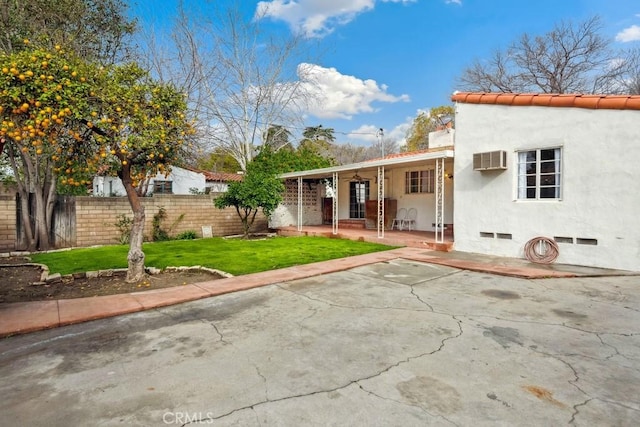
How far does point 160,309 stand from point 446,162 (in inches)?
380

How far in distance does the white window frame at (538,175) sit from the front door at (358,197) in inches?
278

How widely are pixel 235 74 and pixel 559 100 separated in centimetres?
1781

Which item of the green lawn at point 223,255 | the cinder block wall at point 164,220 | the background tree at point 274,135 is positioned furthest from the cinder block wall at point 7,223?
the background tree at point 274,135

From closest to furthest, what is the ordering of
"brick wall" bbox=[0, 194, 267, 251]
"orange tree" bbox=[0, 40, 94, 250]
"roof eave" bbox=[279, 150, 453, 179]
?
"orange tree" bbox=[0, 40, 94, 250] < "roof eave" bbox=[279, 150, 453, 179] < "brick wall" bbox=[0, 194, 267, 251]

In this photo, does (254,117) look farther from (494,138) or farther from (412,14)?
(494,138)

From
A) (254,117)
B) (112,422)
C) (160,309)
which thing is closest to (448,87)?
(254,117)

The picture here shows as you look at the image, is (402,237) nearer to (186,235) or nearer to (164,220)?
(186,235)

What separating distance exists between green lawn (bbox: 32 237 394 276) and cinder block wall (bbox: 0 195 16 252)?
1817 mm

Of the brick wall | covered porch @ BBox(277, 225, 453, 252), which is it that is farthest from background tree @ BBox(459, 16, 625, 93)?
the brick wall

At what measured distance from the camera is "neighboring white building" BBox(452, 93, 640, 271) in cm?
726

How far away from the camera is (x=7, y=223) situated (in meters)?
11.1

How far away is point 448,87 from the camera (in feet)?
87.2

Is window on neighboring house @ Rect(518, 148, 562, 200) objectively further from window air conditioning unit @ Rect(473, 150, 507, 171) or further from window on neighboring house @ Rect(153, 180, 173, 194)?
window on neighboring house @ Rect(153, 180, 173, 194)

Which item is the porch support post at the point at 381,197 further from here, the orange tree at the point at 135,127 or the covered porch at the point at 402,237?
the orange tree at the point at 135,127
